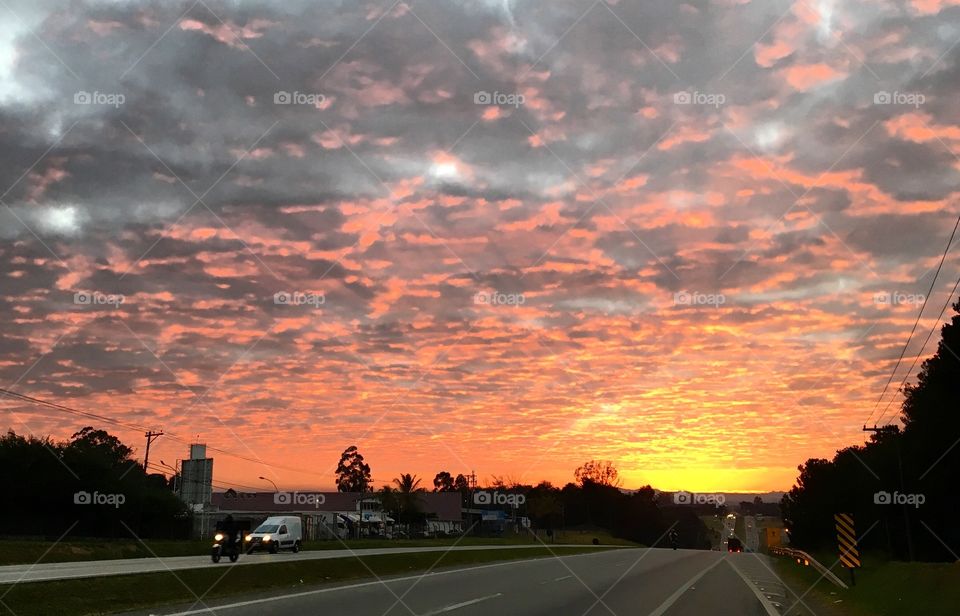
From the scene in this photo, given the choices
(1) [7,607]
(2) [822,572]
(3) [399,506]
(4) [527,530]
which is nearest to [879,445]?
(2) [822,572]

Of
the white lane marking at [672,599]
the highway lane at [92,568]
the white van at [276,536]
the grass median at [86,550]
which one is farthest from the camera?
the white van at [276,536]

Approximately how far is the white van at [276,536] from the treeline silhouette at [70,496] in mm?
19674

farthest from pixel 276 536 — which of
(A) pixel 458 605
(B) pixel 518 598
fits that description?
(A) pixel 458 605

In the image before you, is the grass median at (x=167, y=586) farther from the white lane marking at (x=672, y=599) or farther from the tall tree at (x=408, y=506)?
the tall tree at (x=408, y=506)

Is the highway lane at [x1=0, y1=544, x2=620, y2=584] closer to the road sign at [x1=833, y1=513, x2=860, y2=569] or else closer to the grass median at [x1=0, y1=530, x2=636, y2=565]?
the grass median at [x1=0, y1=530, x2=636, y2=565]

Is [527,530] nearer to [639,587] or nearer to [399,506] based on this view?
[399,506]

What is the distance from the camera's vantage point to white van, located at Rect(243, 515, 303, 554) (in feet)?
156

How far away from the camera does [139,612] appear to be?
1853cm

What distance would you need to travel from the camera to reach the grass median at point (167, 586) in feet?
61.7

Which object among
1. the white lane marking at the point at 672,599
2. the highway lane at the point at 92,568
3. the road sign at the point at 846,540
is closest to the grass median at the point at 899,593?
the road sign at the point at 846,540

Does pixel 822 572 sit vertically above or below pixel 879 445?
below

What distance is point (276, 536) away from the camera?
158 ft

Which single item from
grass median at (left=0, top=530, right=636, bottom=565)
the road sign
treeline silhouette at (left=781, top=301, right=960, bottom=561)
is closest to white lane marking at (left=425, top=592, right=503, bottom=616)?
the road sign

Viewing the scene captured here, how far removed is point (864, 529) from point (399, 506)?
66096 mm
